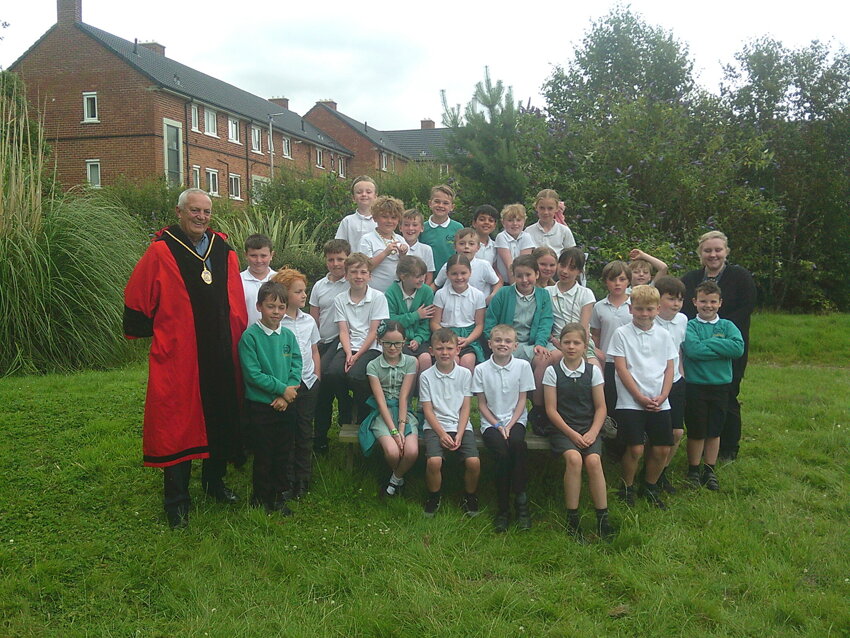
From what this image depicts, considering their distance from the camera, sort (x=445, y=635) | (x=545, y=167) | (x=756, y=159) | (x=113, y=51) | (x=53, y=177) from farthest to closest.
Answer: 1. (x=113, y=51)
2. (x=756, y=159)
3. (x=545, y=167)
4. (x=53, y=177)
5. (x=445, y=635)

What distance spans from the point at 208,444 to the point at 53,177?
5.58m

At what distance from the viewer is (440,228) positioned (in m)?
6.53

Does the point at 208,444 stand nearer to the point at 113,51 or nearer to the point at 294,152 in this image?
the point at 113,51

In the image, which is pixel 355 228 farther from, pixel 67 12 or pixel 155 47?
pixel 155 47

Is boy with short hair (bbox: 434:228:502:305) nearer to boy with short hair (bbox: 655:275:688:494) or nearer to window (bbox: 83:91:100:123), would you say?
boy with short hair (bbox: 655:275:688:494)

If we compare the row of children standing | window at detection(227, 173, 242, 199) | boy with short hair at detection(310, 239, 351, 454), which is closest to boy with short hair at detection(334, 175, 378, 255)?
the row of children standing

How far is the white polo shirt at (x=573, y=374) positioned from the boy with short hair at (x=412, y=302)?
3.39 feet

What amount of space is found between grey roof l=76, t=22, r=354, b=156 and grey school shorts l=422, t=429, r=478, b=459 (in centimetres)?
3121

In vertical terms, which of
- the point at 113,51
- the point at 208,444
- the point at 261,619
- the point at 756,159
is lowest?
the point at 261,619

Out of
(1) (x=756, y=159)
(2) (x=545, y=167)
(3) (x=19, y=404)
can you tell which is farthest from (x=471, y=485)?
(1) (x=756, y=159)

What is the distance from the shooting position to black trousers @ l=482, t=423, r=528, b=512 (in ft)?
15.6

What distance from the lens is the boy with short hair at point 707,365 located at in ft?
17.1

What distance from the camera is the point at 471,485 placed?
482cm

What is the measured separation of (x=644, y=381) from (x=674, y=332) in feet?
1.77
